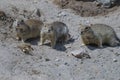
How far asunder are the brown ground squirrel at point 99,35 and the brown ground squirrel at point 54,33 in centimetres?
50

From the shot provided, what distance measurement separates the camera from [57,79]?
8.72 meters

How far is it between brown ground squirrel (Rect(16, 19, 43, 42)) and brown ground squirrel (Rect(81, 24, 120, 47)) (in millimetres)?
1155

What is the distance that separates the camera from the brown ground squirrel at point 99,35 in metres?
10.5

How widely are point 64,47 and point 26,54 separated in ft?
3.75

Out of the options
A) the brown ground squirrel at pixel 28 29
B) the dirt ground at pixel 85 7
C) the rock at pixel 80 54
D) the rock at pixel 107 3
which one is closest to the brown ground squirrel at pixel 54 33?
the brown ground squirrel at pixel 28 29

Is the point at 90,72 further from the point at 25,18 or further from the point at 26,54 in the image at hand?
the point at 25,18

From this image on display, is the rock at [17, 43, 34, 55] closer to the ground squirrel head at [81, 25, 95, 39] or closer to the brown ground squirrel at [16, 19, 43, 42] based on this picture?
the brown ground squirrel at [16, 19, 43, 42]

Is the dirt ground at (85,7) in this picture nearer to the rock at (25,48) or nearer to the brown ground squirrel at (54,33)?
the brown ground squirrel at (54,33)

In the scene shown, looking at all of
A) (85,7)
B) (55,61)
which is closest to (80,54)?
(55,61)

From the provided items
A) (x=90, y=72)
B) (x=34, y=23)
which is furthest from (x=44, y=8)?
(x=90, y=72)

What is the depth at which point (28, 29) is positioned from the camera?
10.7 meters

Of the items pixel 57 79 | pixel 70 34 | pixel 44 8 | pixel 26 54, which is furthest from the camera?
pixel 44 8

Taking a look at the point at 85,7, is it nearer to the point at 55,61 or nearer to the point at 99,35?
the point at 99,35

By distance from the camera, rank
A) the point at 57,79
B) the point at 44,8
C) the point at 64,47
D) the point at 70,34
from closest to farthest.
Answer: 1. the point at 57,79
2. the point at 64,47
3. the point at 70,34
4. the point at 44,8
